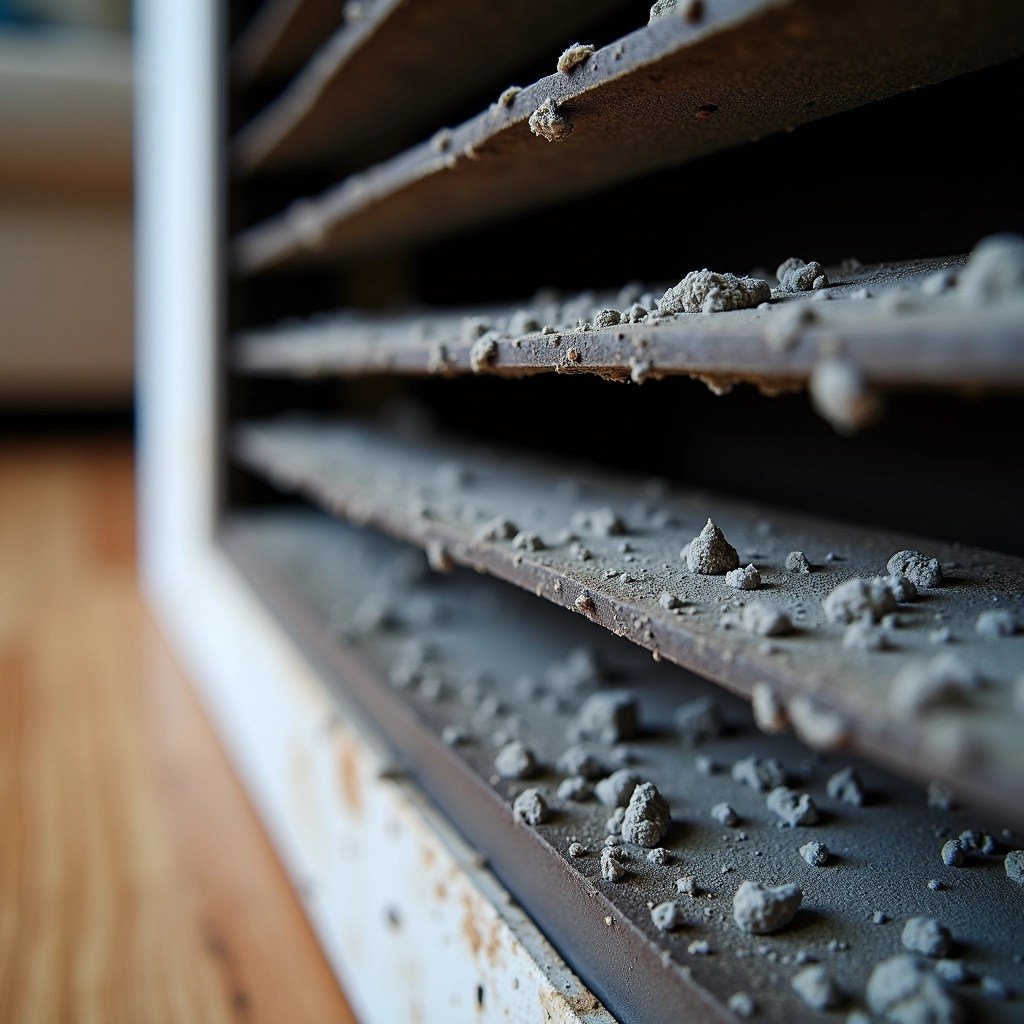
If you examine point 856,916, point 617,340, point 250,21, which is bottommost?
point 856,916

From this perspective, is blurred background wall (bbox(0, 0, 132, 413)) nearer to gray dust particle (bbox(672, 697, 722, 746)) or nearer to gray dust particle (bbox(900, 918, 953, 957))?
gray dust particle (bbox(672, 697, 722, 746))

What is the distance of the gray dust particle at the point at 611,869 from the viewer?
656mm

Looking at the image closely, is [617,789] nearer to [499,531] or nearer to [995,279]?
[499,531]

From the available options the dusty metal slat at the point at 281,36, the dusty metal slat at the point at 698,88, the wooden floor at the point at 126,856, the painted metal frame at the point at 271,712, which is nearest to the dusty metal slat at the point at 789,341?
the dusty metal slat at the point at 698,88

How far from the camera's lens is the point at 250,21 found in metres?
1.86

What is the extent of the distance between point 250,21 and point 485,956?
1723 mm

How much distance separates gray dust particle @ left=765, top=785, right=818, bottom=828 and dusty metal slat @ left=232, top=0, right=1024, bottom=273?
1.60 ft

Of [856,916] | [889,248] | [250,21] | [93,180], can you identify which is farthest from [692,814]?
[93,180]

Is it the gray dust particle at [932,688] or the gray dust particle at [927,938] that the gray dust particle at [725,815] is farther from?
the gray dust particle at [932,688]

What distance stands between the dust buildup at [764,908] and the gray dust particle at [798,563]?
21cm

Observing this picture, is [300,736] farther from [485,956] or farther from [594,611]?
[594,611]

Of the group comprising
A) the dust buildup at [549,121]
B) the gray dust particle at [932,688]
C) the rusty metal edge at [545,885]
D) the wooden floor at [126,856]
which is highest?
the dust buildup at [549,121]

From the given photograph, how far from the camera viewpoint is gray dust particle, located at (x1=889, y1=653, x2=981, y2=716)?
43cm

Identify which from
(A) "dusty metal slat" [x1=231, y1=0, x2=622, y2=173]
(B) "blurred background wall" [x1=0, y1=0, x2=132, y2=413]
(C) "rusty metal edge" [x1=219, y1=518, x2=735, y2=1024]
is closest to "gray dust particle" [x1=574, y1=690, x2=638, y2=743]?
(C) "rusty metal edge" [x1=219, y1=518, x2=735, y2=1024]
